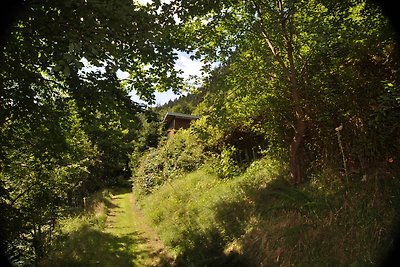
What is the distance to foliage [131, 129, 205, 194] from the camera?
21.8 meters

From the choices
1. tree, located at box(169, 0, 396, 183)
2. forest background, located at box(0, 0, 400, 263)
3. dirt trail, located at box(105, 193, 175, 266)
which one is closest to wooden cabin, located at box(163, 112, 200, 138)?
dirt trail, located at box(105, 193, 175, 266)

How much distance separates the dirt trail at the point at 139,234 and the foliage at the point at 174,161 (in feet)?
9.51

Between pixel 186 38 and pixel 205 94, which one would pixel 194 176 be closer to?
pixel 205 94

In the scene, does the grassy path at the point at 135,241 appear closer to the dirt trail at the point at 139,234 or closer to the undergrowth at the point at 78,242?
the dirt trail at the point at 139,234

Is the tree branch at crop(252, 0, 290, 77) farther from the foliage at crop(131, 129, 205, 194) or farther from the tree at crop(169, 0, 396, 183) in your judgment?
the foliage at crop(131, 129, 205, 194)

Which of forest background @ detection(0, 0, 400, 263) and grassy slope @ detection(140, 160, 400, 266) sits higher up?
forest background @ detection(0, 0, 400, 263)

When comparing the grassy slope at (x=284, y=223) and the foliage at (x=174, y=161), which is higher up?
the foliage at (x=174, y=161)

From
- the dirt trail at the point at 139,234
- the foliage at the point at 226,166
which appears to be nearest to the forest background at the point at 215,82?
the foliage at the point at 226,166

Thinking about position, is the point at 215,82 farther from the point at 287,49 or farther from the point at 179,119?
the point at 179,119

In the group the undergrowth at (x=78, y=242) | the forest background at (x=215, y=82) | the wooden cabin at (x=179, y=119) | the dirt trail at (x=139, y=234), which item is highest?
the wooden cabin at (x=179, y=119)

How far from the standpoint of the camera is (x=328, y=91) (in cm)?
860

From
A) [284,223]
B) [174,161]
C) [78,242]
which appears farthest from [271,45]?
[174,161]

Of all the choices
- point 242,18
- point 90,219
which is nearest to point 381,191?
point 242,18

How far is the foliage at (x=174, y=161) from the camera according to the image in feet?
71.4
